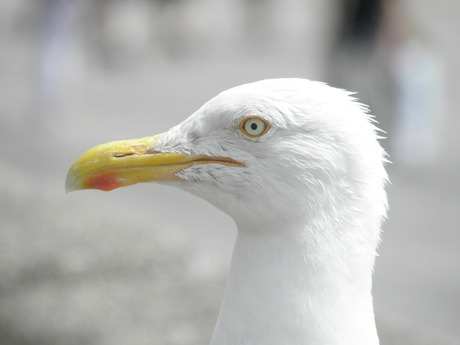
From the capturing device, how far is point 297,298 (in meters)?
2.46

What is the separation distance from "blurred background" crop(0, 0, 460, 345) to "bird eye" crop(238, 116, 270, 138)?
113 inches

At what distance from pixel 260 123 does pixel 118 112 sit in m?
8.91

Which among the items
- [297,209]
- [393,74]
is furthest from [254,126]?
[393,74]

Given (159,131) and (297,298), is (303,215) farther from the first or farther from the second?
(159,131)

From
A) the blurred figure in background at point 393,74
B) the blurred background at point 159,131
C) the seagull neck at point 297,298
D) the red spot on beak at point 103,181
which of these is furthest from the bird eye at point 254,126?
the blurred figure in background at point 393,74

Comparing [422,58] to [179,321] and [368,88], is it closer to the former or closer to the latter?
[368,88]

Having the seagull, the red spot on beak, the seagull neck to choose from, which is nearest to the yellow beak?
the red spot on beak

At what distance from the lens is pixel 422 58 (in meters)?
8.63

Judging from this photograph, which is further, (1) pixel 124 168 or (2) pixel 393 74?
(2) pixel 393 74

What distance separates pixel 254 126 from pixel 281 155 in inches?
5.5

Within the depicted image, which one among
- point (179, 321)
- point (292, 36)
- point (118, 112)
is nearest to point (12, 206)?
point (179, 321)

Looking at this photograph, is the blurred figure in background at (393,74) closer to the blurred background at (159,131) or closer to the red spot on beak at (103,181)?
the blurred background at (159,131)

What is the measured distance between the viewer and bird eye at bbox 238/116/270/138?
2.55 metres

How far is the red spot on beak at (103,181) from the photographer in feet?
8.84
